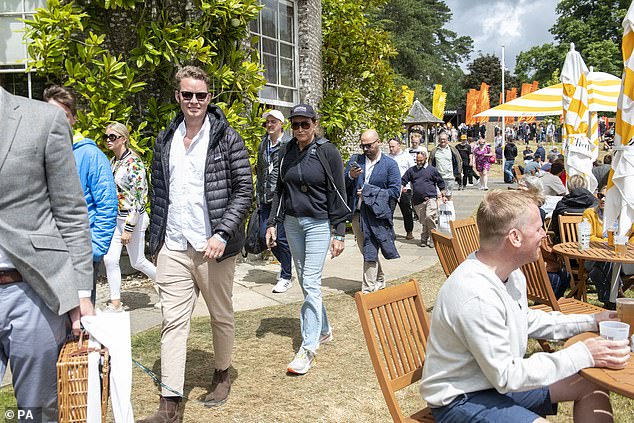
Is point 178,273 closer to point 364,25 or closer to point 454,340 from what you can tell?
point 454,340

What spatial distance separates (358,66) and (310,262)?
8029 mm

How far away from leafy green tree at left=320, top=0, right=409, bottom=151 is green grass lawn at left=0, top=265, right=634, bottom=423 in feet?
20.2

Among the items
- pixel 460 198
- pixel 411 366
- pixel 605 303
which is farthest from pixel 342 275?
pixel 460 198

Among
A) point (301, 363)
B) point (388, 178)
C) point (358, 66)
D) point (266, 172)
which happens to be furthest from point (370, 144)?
point (358, 66)

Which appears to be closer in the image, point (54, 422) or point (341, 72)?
point (54, 422)

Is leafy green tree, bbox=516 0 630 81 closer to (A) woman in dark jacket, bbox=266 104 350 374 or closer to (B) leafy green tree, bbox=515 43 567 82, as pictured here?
(B) leafy green tree, bbox=515 43 567 82

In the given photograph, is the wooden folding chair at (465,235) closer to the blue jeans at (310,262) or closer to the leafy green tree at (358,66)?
the blue jeans at (310,262)

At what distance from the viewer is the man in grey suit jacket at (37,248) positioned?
7.09 feet

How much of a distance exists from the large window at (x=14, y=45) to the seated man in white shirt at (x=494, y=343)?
22.4ft

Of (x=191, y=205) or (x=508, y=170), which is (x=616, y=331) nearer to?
(x=191, y=205)

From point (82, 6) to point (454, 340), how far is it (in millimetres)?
6916

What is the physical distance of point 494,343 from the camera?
2176 millimetres

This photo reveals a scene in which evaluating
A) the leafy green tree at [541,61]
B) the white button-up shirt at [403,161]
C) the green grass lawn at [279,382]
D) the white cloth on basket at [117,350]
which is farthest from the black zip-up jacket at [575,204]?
the leafy green tree at [541,61]

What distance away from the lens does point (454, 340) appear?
2.29 meters
